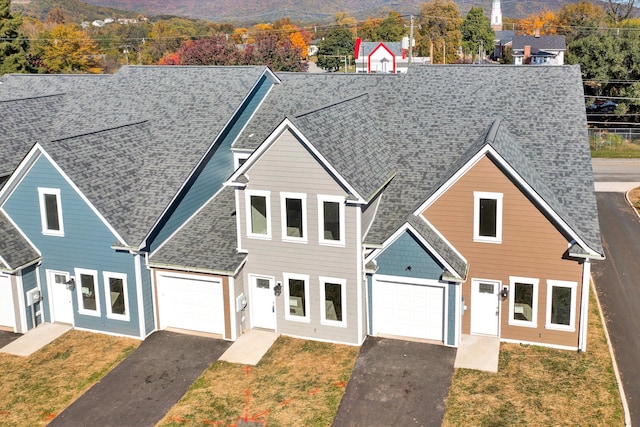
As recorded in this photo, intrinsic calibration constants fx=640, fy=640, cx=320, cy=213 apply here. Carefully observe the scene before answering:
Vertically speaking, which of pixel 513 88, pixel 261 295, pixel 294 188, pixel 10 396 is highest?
pixel 513 88

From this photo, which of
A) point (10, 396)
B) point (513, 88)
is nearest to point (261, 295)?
point (10, 396)

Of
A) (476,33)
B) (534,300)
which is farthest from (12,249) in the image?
(476,33)

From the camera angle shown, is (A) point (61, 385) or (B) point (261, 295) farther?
(B) point (261, 295)

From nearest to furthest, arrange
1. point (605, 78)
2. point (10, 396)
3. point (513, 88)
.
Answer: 1. point (10, 396)
2. point (513, 88)
3. point (605, 78)

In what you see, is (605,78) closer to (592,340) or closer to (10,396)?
(592,340)

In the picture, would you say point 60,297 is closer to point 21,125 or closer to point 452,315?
point 21,125

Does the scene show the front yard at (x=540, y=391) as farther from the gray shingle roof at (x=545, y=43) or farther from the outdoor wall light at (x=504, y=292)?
the gray shingle roof at (x=545, y=43)

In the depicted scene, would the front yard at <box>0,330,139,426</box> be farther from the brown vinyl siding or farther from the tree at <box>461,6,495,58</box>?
the tree at <box>461,6,495,58</box>
